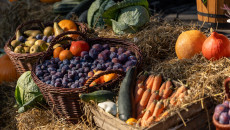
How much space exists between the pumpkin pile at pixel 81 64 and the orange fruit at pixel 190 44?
22.0 inches

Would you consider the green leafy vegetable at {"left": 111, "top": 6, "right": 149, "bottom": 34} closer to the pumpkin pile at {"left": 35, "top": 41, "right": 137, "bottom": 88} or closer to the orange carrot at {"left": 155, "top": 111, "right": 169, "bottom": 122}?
the pumpkin pile at {"left": 35, "top": 41, "right": 137, "bottom": 88}

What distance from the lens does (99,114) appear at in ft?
8.37

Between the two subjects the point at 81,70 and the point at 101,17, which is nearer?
the point at 81,70

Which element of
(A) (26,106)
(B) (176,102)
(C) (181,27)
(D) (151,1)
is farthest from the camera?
(D) (151,1)

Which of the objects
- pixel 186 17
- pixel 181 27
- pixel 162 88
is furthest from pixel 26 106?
pixel 186 17

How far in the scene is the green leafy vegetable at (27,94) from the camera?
11.1 ft

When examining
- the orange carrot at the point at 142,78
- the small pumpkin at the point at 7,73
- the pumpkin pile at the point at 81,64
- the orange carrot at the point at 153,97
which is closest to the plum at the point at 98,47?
the pumpkin pile at the point at 81,64

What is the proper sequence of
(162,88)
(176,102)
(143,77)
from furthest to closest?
(143,77) → (162,88) → (176,102)

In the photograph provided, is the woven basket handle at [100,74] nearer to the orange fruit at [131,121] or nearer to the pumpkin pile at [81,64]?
the pumpkin pile at [81,64]

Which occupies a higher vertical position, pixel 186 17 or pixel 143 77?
pixel 143 77

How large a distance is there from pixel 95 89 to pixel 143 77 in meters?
0.49

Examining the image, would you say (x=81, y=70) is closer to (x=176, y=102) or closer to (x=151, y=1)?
(x=176, y=102)

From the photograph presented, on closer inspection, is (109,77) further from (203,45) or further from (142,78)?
(203,45)

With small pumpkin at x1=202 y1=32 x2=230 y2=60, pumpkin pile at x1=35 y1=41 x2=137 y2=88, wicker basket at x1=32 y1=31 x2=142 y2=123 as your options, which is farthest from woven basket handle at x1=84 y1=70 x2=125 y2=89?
small pumpkin at x1=202 y1=32 x2=230 y2=60
